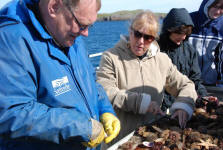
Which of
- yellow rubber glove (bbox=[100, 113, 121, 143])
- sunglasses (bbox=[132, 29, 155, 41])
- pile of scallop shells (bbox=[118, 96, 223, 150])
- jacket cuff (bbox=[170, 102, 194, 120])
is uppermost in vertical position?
sunglasses (bbox=[132, 29, 155, 41])

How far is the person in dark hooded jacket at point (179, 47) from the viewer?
303 centimetres

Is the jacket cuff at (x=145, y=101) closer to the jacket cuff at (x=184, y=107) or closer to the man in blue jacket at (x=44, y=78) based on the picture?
the jacket cuff at (x=184, y=107)

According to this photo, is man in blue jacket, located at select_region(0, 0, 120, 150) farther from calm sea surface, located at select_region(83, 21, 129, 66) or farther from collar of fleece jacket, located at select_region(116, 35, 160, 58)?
collar of fleece jacket, located at select_region(116, 35, 160, 58)

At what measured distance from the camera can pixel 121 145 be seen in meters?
1.99

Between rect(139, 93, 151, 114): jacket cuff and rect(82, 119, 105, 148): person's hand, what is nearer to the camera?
rect(82, 119, 105, 148): person's hand

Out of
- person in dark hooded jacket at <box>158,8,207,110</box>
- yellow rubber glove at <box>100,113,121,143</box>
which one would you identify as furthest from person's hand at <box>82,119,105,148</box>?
person in dark hooded jacket at <box>158,8,207,110</box>

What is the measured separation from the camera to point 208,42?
373cm

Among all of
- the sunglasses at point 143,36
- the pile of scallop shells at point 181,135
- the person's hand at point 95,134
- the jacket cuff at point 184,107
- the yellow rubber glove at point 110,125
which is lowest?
the pile of scallop shells at point 181,135

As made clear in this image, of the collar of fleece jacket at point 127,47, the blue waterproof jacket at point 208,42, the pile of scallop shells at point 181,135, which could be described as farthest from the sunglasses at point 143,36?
the blue waterproof jacket at point 208,42

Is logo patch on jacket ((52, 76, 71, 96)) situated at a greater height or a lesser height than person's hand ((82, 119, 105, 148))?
greater

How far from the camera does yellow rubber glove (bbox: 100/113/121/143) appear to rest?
193cm

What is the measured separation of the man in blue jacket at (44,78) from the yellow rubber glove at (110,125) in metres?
0.26

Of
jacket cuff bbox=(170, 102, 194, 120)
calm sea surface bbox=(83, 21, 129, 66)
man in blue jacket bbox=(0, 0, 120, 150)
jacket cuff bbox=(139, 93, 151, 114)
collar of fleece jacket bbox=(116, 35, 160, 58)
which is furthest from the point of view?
calm sea surface bbox=(83, 21, 129, 66)

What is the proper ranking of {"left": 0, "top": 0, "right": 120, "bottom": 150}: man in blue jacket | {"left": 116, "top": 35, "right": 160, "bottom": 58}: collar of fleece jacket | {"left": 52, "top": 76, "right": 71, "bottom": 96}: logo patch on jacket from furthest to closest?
{"left": 116, "top": 35, "right": 160, "bottom": 58}: collar of fleece jacket, {"left": 52, "top": 76, "right": 71, "bottom": 96}: logo patch on jacket, {"left": 0, "top": 0, "right": 120, "bottom": 150}: man in blue jacket
